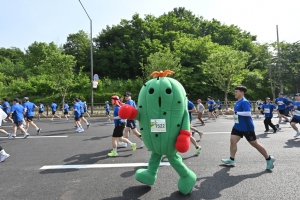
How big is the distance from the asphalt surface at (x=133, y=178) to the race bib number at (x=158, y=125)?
1.14 m

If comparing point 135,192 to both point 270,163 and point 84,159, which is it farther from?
point 270,163

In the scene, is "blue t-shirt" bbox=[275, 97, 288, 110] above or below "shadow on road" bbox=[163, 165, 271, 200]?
above

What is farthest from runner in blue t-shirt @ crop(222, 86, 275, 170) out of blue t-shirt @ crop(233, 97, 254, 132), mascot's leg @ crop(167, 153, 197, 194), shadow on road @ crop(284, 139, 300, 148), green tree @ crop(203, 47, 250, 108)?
green tree @ crop(203, 47, 250, 108)

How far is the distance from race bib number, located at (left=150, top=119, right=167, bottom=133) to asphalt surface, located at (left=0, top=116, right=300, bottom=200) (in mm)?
1144

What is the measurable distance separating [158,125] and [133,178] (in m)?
1.68

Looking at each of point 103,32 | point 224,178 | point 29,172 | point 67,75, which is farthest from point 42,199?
point 103,32

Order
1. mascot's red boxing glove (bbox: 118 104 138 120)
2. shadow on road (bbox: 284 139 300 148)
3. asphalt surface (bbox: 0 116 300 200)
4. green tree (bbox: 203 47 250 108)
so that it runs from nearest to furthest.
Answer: mascot's red boxing glove (bbox: 118 104 138 120)
asphalt surface (bbox: 0 116 300 200)
shadow on road (bbox: 284 139 300 148)
green tree (bbox: 203 47 250 108)

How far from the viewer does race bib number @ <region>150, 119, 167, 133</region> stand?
346cm

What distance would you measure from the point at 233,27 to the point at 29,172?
4170 centimetres

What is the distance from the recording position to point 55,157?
637 centimetres

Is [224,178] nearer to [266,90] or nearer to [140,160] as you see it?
[140,160]

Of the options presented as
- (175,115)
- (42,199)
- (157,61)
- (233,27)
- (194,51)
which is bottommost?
(42,199)

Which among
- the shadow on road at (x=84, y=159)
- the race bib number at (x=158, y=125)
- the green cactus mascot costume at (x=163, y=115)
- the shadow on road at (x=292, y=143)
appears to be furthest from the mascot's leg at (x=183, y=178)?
the shadow on road at (x=292, y=143)

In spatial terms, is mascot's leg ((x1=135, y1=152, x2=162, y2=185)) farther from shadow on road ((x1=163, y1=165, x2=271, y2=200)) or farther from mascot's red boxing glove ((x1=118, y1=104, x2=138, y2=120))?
mascot's red boxing glove ((x1=118, y1=104, x2=138, y2=120))
